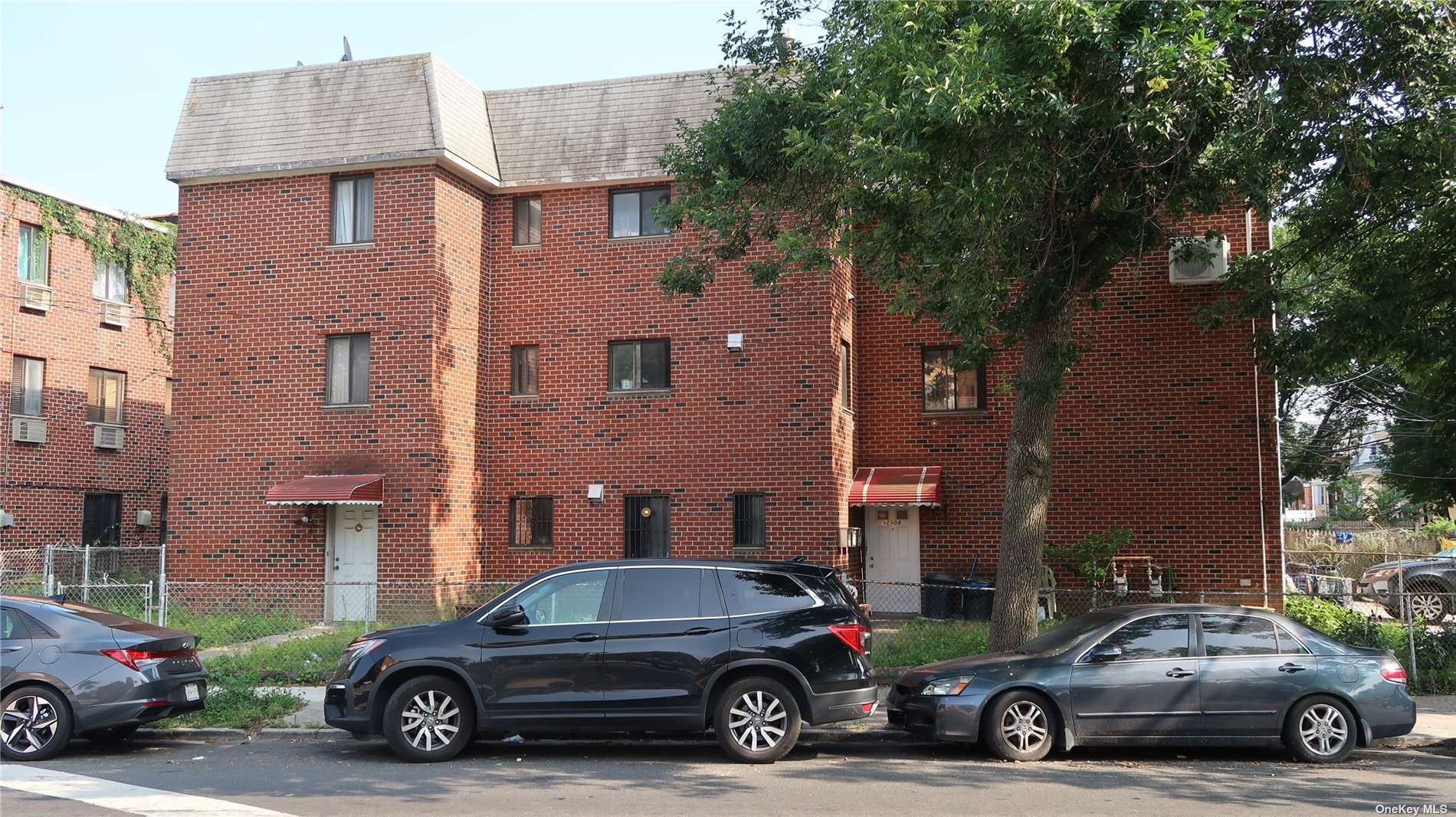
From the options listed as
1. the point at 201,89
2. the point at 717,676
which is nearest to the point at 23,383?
the point at 201,89

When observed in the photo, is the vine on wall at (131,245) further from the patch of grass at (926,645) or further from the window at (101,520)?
the patch of grass at (926,645)

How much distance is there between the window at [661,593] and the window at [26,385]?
19421mm

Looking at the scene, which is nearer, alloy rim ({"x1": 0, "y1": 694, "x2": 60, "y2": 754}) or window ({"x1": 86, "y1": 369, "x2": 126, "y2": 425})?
alloy rim ({"x1": 0, "y1": 694, "x2": 60, "y2": 754})

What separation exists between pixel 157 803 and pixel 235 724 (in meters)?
3.45

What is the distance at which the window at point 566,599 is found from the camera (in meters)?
10.1

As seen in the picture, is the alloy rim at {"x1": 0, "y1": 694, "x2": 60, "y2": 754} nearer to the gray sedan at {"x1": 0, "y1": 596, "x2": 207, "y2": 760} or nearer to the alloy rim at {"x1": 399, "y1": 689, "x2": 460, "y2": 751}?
the gray sedan at {"x1": 0, "y1": 596, "x2": 207, "y2": 760}

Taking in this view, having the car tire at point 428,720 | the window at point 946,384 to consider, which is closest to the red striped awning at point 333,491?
the window at point 946,384

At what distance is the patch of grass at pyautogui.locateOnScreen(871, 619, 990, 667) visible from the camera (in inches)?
558

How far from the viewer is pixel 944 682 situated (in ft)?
33.3

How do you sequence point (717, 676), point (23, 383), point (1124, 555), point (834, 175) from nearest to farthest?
point (717, 676) < point (834, 175) < point (1124, 555) < point (23, 383)

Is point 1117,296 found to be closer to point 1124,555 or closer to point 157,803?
point 1124,555

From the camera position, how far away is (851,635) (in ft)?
33.3

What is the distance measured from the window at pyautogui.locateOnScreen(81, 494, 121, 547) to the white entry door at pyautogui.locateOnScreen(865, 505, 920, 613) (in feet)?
54.2

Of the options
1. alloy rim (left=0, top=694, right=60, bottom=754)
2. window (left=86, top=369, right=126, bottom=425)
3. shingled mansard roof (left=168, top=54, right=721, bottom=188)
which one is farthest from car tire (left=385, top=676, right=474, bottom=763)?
window (left=86, top=369, right=126, bottom=425)
